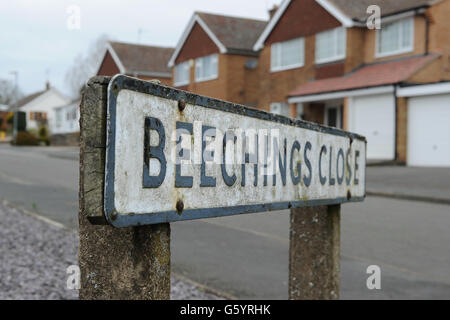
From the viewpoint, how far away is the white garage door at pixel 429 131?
20484 millimetres

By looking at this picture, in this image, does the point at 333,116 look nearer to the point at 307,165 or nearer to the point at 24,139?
the point at 307,165

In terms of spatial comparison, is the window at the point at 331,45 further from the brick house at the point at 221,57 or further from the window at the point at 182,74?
the window at the point at 182,74

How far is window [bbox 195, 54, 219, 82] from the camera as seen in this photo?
34.1 meters

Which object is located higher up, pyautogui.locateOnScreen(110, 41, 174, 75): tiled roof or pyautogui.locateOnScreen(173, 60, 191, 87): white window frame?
pyautogui.locateOnScreen(110, 41, 174, 75): tiled roof

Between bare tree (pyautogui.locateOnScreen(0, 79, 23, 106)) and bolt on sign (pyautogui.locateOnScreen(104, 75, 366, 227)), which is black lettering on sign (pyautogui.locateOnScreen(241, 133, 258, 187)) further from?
bare tree (pyautogui.locateOnScreen(0, 79, 23, 106))

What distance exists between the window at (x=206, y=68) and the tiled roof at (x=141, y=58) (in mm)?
6845

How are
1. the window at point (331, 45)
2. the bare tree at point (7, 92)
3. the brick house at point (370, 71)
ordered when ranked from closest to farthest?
the brick house at point (370, 71)
the window at point (331, 45)
the bare tree at point (7, 92)

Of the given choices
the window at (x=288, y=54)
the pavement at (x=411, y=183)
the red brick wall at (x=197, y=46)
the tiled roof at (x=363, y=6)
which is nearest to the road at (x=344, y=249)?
the pavement at (x=411, y=183)

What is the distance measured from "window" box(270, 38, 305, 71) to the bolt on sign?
1068 inches

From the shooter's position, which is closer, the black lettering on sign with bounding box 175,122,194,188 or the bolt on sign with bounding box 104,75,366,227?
the bolt on sign with bounding box 104,75,366,227

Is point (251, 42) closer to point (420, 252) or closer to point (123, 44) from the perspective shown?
point (123, 44)

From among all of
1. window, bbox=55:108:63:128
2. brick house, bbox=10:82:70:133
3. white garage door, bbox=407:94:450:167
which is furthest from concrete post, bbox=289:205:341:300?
brick house, bbox=10:82:70:133

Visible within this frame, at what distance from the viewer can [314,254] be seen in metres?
2.56

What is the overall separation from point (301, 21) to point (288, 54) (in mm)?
1848
